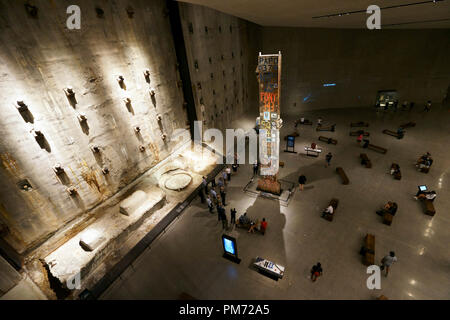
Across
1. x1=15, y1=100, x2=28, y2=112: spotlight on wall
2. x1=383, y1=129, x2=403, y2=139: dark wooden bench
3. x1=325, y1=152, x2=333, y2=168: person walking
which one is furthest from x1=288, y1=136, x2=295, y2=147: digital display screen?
x1=15, y1=100, x2=28, y2=112: spotlight on wall

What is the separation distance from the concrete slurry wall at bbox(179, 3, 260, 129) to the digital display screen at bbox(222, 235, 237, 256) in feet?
33.8

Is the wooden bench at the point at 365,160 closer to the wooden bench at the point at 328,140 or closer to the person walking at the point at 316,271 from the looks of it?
the wooden bench at the point at 328,140

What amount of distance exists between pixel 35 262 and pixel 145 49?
12097mm

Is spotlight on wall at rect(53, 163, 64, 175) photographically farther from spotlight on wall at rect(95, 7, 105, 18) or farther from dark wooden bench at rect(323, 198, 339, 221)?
dark wooden bench at rect(323, 198, 339, 221)

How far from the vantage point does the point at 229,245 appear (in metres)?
9.56

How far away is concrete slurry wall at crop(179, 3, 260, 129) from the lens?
15132mm

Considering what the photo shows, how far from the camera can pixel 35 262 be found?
973cm

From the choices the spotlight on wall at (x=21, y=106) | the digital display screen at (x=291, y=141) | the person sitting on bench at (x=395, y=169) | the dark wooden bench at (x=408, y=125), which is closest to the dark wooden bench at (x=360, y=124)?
the dark wooden bench at (x=408, y=125)

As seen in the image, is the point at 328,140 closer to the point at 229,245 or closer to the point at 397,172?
the point at 397,172

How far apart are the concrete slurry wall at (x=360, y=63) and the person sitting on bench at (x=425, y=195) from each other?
53.3 feet

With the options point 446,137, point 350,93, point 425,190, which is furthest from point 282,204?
point 350,93

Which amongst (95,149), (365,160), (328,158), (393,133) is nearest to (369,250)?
(328,158)

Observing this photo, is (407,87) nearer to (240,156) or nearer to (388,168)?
(388,168)

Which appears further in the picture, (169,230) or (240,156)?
(240,156)
